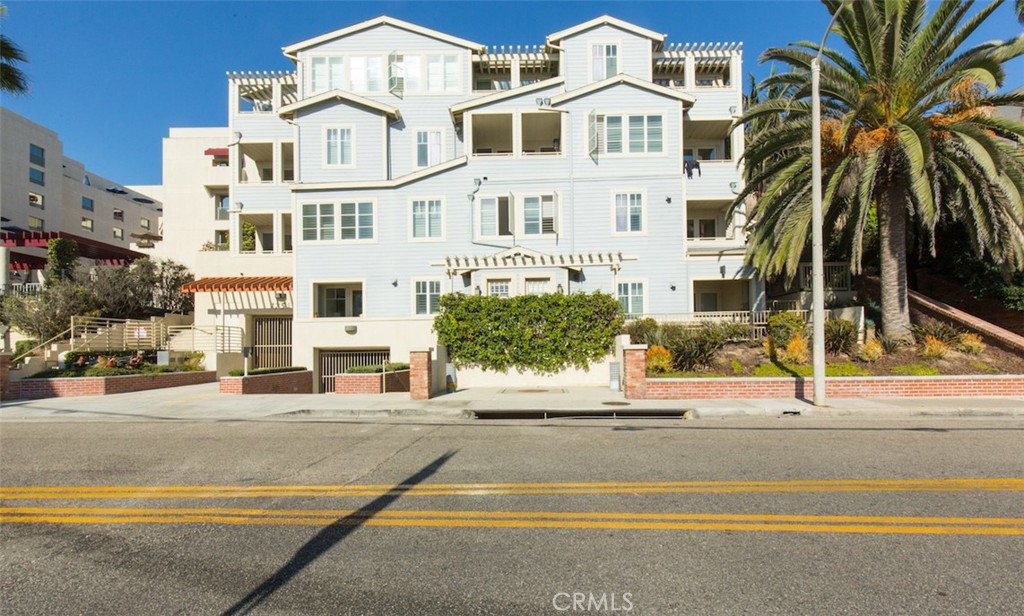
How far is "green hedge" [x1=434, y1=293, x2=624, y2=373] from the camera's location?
1792cm

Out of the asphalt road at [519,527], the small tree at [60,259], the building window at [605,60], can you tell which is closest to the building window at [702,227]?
the building window at [605,60]

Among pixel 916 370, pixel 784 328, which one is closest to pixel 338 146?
pixel 784 328

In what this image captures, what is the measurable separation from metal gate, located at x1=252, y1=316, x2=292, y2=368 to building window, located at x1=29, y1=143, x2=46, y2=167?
42764 mm

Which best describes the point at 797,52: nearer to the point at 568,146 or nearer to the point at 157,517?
the point at 568,146

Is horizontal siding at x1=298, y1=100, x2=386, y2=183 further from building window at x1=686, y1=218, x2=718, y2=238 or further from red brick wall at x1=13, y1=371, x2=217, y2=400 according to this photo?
building window at x1=686, y1=218, x2=718, y2=238

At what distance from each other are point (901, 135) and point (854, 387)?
6.64m

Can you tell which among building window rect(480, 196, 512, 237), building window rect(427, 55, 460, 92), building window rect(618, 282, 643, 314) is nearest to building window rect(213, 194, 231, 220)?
building window rect(427, 55, 460, 92)

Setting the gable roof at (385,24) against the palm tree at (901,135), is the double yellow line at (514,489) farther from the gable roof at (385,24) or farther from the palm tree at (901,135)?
the gable roof at (385,24)

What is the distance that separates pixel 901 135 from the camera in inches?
566

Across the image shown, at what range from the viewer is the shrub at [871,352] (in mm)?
15516

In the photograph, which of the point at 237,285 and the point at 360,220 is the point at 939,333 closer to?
the point at 360,220

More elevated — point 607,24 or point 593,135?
point 607,24

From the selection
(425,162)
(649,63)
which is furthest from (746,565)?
(649,63)

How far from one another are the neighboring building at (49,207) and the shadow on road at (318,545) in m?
38.9
